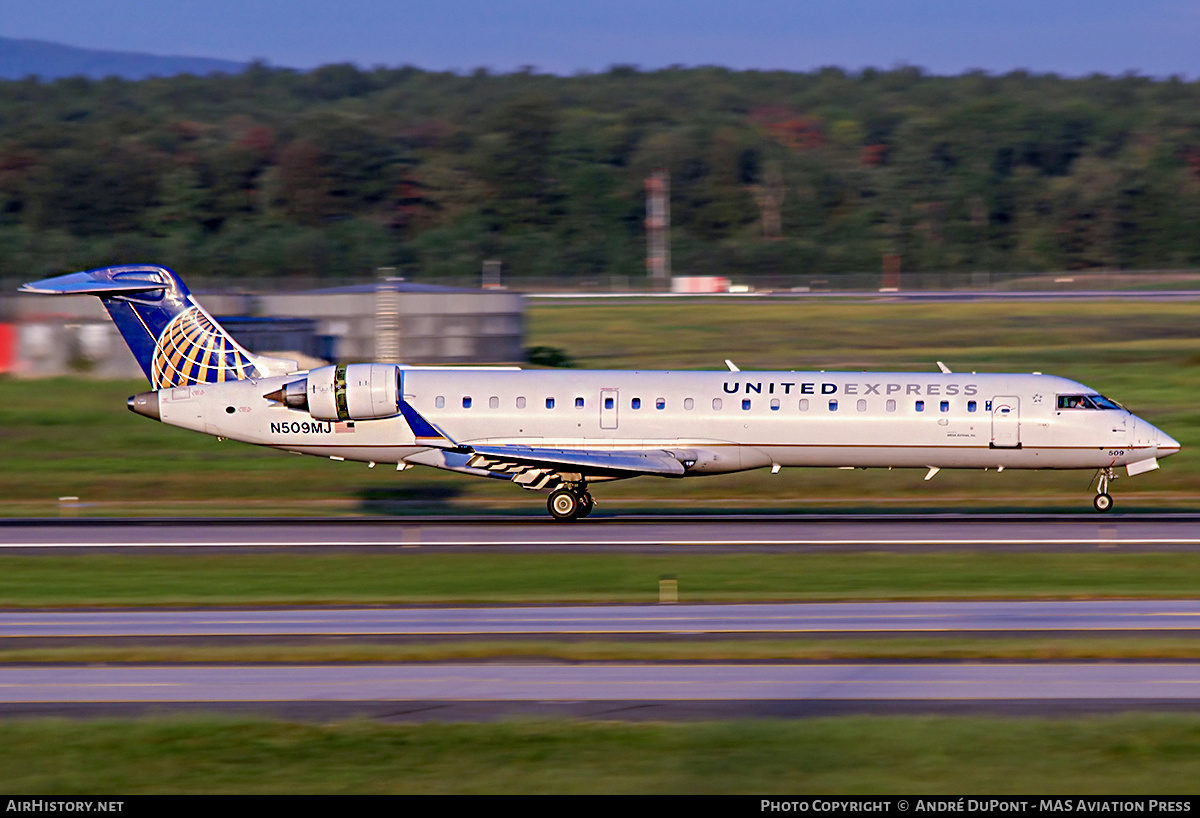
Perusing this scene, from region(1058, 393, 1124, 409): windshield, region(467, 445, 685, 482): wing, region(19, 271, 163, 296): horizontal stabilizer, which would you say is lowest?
region(467, 445, 685, 482): wing

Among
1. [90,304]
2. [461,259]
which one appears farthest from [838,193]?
[90,304]

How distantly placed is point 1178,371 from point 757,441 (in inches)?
1142

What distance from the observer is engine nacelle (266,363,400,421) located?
99.0 feet

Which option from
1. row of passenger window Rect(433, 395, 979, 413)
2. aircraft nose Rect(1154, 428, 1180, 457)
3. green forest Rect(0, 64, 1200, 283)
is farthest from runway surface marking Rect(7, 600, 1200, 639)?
green forest Rect(0, 64, 1200, 283)

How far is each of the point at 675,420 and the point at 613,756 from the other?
17328mm

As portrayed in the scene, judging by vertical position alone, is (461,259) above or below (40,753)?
above

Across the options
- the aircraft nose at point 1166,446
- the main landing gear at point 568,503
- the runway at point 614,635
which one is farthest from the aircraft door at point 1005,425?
the main landing gear at point 568,503

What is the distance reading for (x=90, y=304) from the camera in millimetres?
51812

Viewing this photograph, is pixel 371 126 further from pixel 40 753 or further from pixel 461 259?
pixel 40 753

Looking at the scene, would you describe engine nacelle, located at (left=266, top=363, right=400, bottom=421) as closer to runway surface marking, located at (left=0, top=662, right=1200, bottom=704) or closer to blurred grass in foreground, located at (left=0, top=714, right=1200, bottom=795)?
runway surface marking, located at (left=0, top=662, right=1200, bottom=704)

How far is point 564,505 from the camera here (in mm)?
30750

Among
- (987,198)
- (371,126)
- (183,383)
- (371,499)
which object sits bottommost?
(371,499)

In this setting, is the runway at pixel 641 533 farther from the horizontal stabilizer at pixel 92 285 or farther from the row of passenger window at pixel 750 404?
the horizontal stabilizer at pixel 92 285

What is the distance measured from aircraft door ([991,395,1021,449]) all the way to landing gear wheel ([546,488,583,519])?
9.01m
